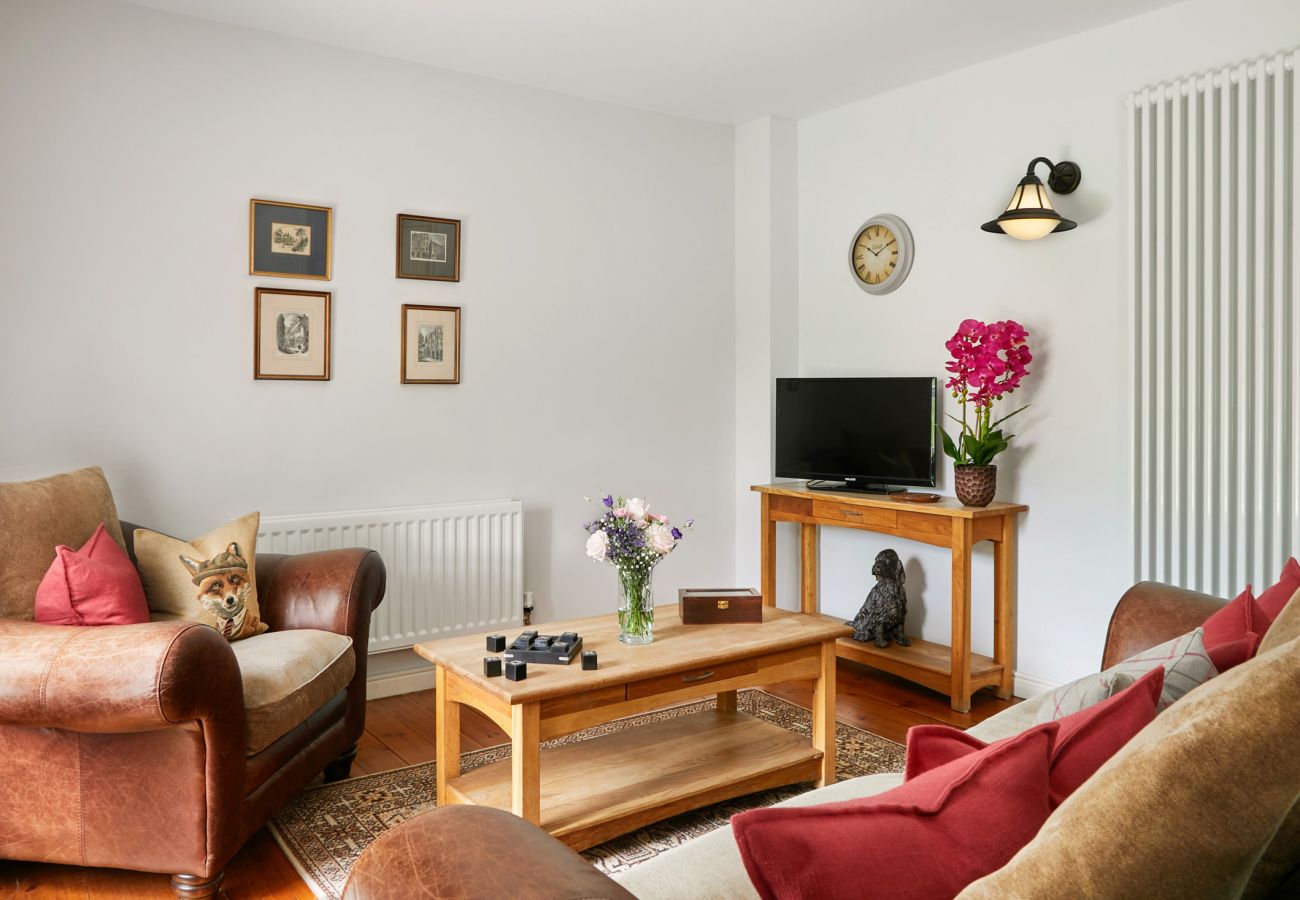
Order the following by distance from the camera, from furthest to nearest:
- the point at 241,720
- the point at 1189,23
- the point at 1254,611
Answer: the point at 1189,23
the point at 241,720
the point at 1254,611

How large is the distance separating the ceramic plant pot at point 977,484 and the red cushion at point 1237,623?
1.96 m

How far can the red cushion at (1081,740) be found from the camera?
3.46 ft

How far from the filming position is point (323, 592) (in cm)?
293

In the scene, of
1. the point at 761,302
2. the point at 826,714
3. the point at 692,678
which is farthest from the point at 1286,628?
the point at 761,302

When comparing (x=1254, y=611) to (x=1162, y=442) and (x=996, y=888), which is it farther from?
(x=1162, y=442)

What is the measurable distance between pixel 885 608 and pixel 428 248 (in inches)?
99.6

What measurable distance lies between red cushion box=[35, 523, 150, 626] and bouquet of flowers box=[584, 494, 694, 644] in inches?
50.1

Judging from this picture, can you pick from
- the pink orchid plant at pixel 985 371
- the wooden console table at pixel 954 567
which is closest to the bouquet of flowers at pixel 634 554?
the wooden console table at pixel 954 567

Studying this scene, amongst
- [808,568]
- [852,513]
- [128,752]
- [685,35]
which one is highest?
[685,35]

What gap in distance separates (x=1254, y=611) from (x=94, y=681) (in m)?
2.35

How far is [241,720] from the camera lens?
2.26 metres

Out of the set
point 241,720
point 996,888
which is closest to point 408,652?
point 241,720

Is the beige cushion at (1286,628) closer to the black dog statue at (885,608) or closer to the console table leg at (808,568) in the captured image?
the black dog statue at (885,608)

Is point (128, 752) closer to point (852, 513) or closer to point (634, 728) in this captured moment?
point (634, 728)
